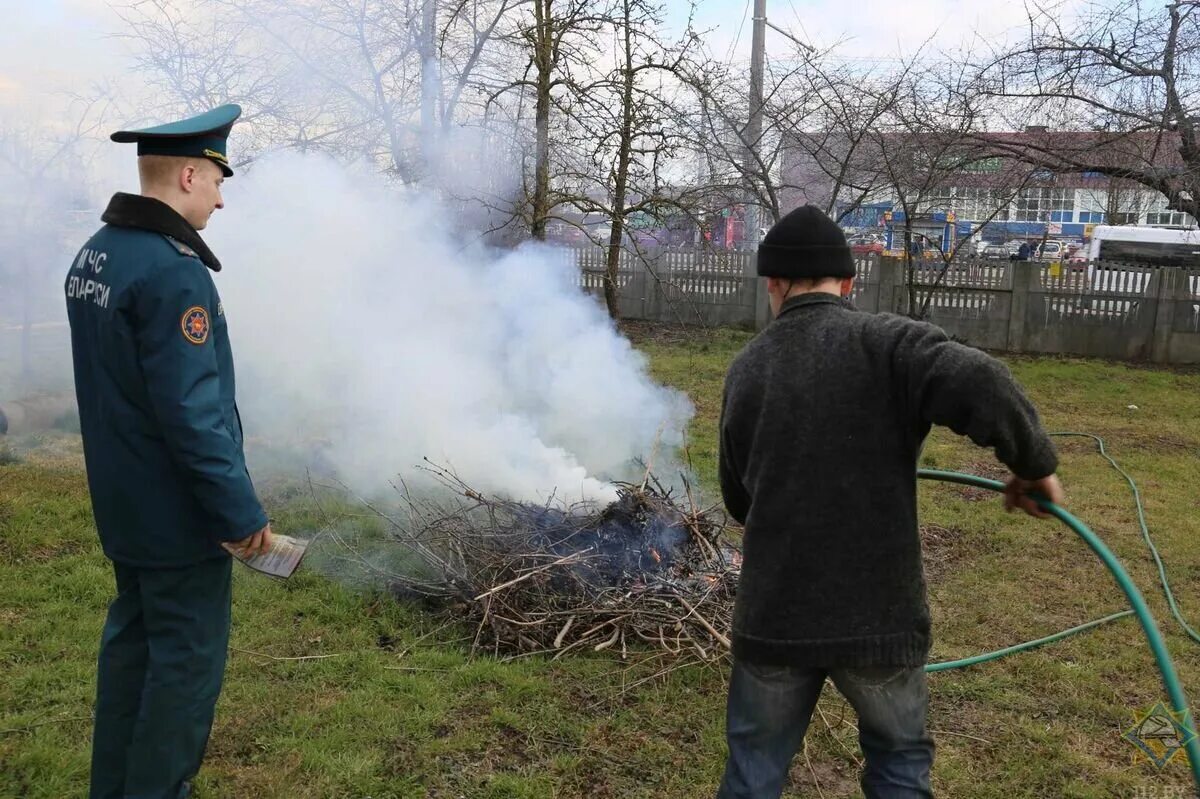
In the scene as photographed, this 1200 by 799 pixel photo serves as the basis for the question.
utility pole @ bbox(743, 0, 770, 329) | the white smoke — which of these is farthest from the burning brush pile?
utility pole @ bbox(743, 0, 770, 329)

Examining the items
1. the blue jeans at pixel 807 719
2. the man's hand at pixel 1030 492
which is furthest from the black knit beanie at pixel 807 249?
the blue jeans at pixel 807 719

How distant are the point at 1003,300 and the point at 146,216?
13.4 metres

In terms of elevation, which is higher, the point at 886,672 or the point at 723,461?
the point at 723,461

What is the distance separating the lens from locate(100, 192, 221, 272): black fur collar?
2.39m

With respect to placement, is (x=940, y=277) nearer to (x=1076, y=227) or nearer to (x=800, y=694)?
(x=800, y=694)

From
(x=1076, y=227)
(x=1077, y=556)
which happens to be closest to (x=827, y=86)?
(x=1077, y=556)

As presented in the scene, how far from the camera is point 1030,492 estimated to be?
7.10ft

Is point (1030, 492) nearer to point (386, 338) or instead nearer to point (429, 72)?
point (386, 338)

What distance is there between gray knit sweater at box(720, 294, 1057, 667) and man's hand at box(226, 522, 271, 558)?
4.31ft

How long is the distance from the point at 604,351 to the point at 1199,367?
10158 mm

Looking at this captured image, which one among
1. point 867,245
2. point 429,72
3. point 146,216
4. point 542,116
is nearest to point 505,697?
point 146,216

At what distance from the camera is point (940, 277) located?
13062 mm

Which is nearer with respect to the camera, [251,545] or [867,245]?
[251,545]

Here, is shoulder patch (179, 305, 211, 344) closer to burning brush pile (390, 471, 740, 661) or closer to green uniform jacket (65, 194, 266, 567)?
green uniform jacket (65, 194, 266, 567)
